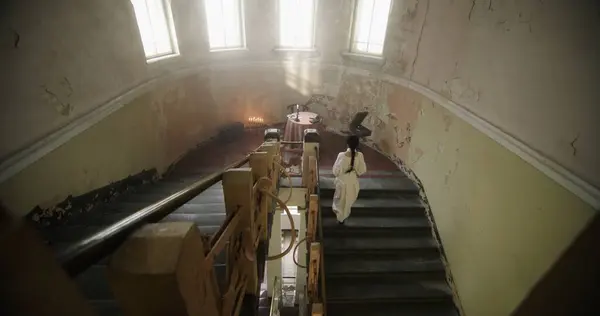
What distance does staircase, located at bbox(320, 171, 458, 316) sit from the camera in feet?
15.9

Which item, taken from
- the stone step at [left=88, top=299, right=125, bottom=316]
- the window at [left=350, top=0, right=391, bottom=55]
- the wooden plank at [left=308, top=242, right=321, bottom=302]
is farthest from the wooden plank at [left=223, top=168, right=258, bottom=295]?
the window at [left=350, top=0, right=391, bottom=55]

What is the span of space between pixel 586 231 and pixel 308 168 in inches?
152

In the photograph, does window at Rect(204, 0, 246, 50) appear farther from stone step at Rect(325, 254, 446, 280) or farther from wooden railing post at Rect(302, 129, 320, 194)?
stone step at Rect(325, 254, 446, 280)

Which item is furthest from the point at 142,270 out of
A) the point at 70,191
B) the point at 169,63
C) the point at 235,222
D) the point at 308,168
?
the point at 169,63

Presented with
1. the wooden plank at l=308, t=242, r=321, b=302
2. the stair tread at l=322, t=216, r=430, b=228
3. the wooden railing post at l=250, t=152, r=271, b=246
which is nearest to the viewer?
the wooden railing post at l=250, t=152, r=271, b=246

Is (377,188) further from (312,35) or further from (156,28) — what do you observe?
(156,28)

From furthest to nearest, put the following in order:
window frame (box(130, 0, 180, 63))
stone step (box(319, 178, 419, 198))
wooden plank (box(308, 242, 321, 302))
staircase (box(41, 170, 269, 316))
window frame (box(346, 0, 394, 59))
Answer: window frame (box(346, 0, 394, 59))
stone step (box(319, 178, 419, 198))
window frame (box(130, 0, 180, 63))
wooden plank (box(308, 242, 321, 302))
staircase (box(41, 170, 269, 316))

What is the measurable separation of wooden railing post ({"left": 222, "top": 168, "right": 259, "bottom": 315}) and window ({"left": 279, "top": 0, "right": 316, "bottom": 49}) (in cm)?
664

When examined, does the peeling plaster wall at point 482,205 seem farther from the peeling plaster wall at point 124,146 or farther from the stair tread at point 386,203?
the peeling plaster wall at point 124,146

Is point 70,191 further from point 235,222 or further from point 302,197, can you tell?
point 302,197

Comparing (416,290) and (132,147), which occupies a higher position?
(132,147)

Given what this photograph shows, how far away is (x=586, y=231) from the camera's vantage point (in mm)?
2402

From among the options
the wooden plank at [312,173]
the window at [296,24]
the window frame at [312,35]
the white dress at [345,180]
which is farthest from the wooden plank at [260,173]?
the window at [296,24]

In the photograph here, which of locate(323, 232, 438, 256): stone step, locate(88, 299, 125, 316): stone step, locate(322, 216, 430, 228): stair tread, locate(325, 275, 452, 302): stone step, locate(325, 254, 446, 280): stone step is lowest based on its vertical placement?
locate(325, 275, 452, 302): stone step
